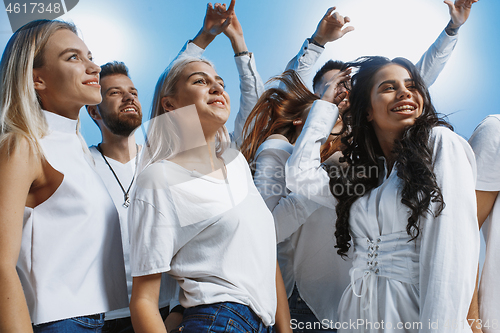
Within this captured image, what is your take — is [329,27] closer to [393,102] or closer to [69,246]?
[393,102]

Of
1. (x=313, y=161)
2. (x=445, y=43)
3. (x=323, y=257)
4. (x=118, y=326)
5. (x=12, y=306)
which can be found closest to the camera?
(x=12, y=306)

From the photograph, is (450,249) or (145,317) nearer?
(145,317)

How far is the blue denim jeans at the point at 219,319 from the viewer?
89cm

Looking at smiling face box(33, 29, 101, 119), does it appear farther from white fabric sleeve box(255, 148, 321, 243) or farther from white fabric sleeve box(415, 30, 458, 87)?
white fabric sleeve box(415, 30, 458, 87)

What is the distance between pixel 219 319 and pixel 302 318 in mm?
677

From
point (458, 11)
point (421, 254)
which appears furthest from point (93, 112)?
point (458, 11)

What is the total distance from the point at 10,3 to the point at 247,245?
111cm

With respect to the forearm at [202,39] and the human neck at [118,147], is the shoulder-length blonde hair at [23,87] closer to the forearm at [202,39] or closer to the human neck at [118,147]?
the human neck at [118,147]

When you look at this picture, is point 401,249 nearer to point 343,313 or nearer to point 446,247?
point 446,247

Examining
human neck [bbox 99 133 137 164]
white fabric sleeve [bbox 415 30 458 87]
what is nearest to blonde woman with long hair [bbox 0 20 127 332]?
human neck [bbox 99 133 137 164]

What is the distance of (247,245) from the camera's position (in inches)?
39.3

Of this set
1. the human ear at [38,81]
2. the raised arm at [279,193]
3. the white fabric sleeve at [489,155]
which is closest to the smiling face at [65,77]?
the human ear at [38,81]

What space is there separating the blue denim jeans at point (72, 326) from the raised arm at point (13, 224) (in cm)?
8

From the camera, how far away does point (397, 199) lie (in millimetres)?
1138
